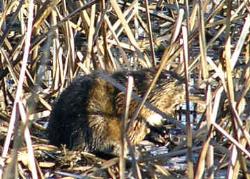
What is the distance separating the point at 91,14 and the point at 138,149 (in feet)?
4.33

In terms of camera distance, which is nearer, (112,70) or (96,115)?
(96,115)

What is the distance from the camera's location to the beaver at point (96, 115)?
5215 millimetres

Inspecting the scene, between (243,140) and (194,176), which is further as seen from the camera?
(243,140)

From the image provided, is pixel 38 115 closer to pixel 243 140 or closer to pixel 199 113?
pixel 199 113

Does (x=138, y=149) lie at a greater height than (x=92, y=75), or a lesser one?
lesser

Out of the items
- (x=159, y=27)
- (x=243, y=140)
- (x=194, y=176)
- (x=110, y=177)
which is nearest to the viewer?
(x=194, y=176)

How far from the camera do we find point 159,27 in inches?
350

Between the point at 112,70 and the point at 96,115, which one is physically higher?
the point at 112,70

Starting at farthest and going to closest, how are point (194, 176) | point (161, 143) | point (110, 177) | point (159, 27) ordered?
point (159, 27) < point (161, 143) < point (110, 177) < point (194, 176)

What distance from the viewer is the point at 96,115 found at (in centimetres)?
523

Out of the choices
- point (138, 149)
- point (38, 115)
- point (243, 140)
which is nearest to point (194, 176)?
point (243, 140)

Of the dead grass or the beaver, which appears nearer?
the dead grass

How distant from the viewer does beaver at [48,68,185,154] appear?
521cm

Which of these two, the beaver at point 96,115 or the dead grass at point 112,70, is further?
the beaver at point 96,115
